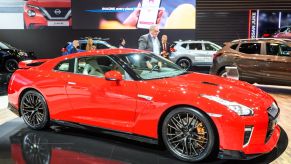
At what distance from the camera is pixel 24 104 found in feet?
17.9

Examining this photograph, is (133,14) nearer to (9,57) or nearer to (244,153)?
(9,57)

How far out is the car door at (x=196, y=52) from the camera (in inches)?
564

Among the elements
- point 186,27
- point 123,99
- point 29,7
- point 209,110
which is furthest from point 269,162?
point 29,7

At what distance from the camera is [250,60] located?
902cm

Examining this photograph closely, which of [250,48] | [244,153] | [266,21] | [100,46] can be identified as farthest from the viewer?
[266,21]

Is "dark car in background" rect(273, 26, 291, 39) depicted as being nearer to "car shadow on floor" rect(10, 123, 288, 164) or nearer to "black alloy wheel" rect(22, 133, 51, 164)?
"car shadow on floor" rect(10, 123, 288, 164)

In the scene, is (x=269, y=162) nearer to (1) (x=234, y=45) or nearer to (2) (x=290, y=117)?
(2) (x=290, y=117)

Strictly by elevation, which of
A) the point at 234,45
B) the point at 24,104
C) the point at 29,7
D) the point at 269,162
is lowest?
the point at 269,162

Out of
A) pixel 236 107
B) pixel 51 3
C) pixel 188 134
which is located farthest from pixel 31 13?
pixel 236 107

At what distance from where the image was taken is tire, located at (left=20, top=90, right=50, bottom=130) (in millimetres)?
5223

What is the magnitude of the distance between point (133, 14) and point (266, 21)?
17.6 ft

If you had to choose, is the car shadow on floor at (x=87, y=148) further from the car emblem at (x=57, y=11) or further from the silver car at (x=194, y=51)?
the car emblem at (x=57, y=11)

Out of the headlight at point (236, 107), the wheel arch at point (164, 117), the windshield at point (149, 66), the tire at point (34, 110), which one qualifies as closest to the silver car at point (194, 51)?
the windshield at point (149, 66)

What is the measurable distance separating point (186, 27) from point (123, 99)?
1146cm
